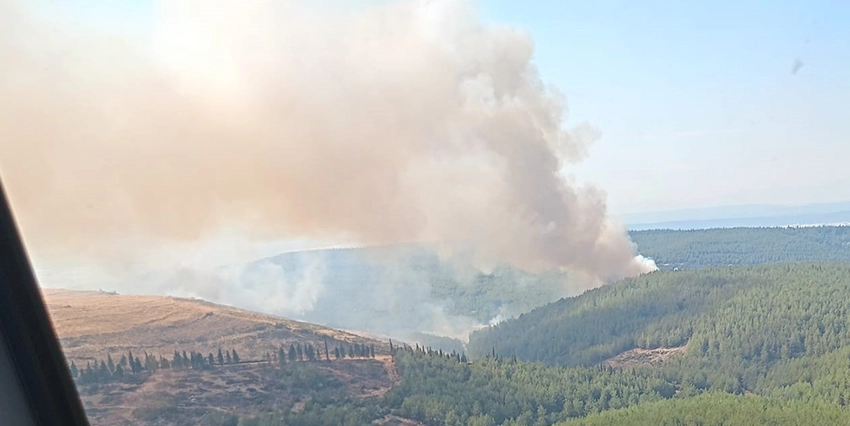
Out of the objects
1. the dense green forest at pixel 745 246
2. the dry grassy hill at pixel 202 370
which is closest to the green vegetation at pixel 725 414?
the dry grassy hill at pixel 202 370

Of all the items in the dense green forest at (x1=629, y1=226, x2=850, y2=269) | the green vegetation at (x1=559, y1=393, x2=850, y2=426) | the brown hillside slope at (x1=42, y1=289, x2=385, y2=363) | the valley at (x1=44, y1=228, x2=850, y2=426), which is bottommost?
the green vegetation at (x1=559, y1=393, x2=850, y2=426)

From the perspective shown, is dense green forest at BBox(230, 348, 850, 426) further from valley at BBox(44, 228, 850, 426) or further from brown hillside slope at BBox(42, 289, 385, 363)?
brown hillside slope at BBox(42, 289, 385, 363)

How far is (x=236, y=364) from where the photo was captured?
70.2 ft

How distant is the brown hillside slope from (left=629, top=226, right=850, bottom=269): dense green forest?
188 feet

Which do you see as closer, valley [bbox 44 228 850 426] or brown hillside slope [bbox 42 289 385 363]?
valley [bbox 44 228 850 426]

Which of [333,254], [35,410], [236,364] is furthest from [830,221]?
[35,410]

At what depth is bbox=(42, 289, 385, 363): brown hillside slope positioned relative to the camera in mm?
19125

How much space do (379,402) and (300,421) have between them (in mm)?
3297

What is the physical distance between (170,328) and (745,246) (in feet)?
249

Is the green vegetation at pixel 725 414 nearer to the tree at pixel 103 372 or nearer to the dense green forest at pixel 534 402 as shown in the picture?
the dense green forest at pixel 534 402

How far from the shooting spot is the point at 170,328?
76.3 ft

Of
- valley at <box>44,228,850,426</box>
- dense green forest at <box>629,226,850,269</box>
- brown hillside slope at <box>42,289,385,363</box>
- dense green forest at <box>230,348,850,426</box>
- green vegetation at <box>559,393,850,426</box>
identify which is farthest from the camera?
dense green forest at <box>629,226,850,269</box>

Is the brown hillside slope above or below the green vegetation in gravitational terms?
above

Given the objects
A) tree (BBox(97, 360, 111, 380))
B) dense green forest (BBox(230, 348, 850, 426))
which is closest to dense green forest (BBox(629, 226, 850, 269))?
dense green forest (BBox(230, 348, 850, 426))
